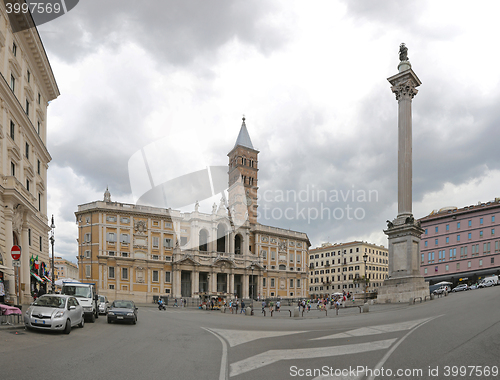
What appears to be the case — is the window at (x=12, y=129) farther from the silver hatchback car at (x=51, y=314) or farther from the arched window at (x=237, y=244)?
the arched window at (x=237, y=244)

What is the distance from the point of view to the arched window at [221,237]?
8519 centimetres

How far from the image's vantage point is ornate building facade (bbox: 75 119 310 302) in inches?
2729

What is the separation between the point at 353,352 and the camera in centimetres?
1004

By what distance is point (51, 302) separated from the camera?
1532 cm

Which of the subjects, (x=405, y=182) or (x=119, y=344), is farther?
(x=405, y=182)

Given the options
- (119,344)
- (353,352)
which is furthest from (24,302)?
(353,352)

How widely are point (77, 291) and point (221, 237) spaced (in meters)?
64.3

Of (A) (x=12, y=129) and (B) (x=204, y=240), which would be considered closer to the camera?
(A) (x=12, y=129)

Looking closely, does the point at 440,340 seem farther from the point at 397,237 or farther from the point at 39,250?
the point at 39,250

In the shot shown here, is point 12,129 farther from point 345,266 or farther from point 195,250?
point 345,266

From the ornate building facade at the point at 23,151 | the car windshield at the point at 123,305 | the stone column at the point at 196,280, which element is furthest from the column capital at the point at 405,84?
the stone column at the point at 196,280

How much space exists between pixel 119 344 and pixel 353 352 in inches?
287

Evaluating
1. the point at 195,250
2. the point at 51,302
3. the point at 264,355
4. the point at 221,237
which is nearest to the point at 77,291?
the point at 51,302

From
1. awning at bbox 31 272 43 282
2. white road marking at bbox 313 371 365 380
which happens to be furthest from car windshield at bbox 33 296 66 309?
awning at bbox 31 272 43 282
